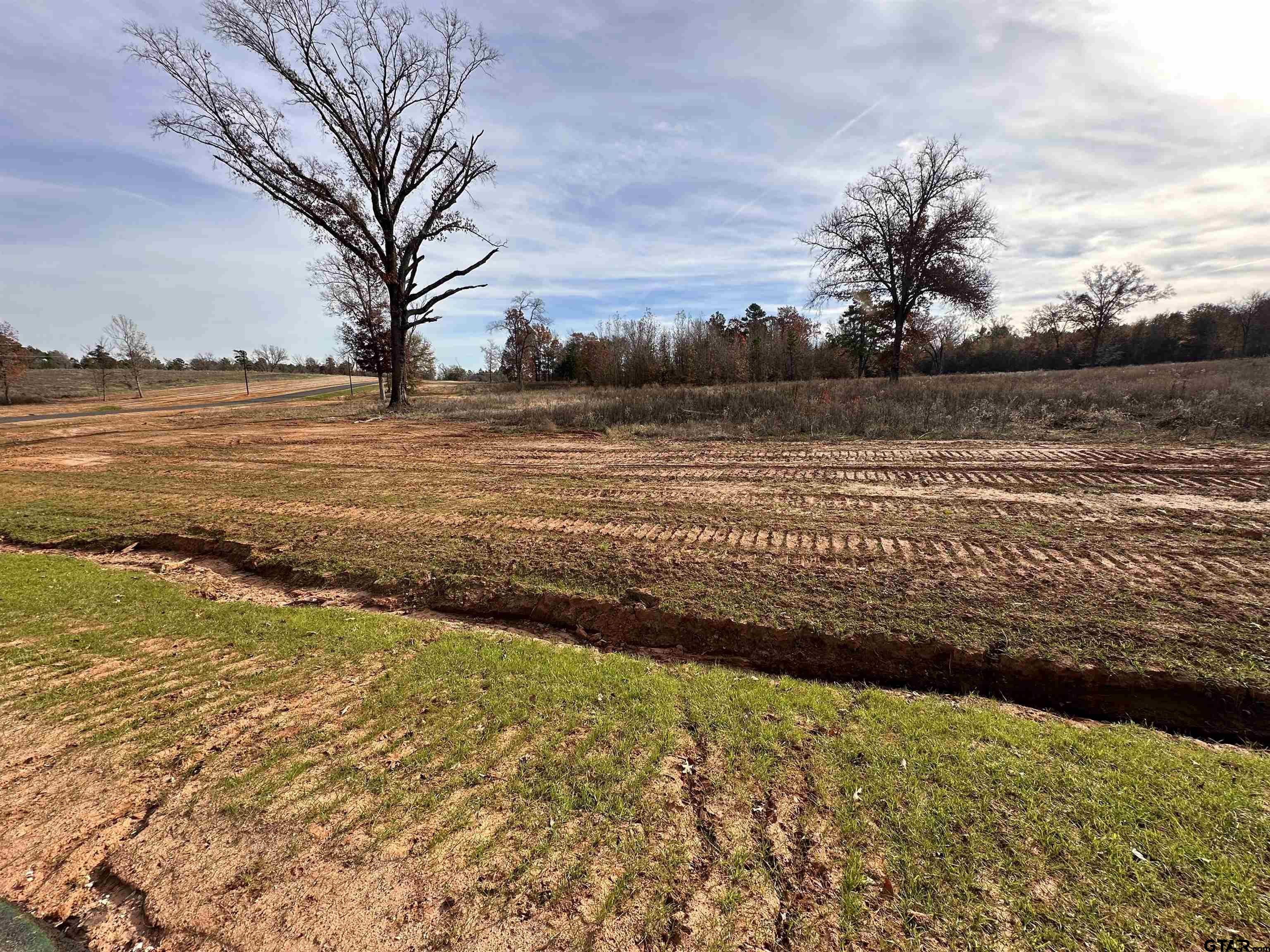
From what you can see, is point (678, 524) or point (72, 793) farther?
point (678, 524)

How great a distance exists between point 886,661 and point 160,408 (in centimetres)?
4548

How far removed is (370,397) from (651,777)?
137 feet

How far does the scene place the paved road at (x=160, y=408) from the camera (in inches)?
1052

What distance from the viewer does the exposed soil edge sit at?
3434 mm

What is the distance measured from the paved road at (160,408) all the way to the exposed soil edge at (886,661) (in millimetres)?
33076

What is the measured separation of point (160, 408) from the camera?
110ft

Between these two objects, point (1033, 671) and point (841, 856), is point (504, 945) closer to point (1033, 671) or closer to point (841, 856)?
point (841, 856)

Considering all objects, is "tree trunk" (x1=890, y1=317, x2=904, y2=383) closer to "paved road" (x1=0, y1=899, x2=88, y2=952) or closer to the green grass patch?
the green grass patch

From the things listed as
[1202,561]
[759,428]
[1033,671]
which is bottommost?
[1033,671]

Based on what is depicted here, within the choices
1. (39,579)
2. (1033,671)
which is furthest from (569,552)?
(39,579)

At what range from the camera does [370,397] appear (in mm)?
38594

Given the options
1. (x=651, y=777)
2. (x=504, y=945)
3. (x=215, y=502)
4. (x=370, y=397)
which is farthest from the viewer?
(x=370, y=397)

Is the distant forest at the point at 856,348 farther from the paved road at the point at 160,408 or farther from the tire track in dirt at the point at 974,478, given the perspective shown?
the tire track in dirt at the point at 974,478

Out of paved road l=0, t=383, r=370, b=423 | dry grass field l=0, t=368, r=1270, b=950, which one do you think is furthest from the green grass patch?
paved road l=0, t=383, r=370, b=423
